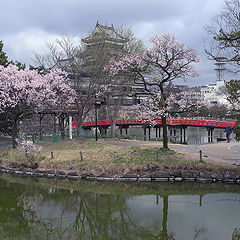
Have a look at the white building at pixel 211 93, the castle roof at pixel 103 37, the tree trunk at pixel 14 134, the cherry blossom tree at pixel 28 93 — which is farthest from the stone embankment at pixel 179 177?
the white building at pixel 211 93

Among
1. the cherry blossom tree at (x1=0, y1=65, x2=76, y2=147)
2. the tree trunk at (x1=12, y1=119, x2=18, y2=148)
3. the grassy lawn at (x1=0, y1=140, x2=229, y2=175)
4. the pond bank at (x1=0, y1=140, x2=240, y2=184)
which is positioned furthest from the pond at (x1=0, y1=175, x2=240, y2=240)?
the cherry blossom tree at (x1=0, y1=65, x2=76, y2=147)

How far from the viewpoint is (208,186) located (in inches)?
611

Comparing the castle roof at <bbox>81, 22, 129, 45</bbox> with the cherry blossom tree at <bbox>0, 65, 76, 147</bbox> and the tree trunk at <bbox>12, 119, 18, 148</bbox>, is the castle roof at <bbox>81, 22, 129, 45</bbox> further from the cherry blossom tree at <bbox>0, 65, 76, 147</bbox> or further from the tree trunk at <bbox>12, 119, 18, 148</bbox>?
the tree trunk at <bbox>12, 119, 18, 148</bbox>

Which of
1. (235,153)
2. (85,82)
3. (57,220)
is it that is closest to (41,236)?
(57,220)

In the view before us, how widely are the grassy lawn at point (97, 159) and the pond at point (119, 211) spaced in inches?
63.7

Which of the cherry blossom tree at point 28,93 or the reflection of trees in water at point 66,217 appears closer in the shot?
the reflection of trees in water at point 66,217

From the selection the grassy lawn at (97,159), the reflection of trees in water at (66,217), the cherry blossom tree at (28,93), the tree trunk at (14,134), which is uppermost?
the cherry blossom tree at (28,93)

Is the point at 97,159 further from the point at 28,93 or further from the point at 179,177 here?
the point at 28,93

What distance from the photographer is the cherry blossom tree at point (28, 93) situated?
902 inches

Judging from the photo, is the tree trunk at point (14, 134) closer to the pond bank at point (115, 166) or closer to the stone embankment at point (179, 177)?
the pond bank at point (115, 166)

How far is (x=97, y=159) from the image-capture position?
19781mm

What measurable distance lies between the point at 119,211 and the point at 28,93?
48.4 ft

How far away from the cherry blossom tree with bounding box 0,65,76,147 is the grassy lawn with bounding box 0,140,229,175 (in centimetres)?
344

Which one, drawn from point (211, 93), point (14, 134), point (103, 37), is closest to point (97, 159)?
point (14, 134)
